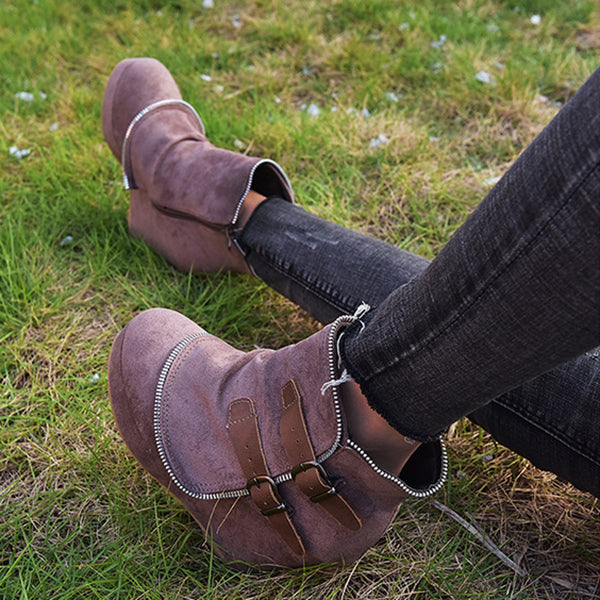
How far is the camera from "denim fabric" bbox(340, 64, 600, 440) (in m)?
0.64

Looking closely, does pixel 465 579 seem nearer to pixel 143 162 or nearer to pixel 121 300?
pixel 121 300

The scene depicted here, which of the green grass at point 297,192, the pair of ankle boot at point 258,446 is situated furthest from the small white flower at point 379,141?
the pair of ankle boot at point 258,446

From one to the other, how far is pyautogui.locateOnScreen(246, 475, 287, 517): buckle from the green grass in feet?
0.59

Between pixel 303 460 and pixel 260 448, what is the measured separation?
→ 0.27ft

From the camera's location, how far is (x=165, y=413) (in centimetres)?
113

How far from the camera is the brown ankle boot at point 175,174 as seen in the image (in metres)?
1.53

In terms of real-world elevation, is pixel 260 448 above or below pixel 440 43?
below

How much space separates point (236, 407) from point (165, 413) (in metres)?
0.17

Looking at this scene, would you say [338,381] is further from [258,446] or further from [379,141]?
[379,141]

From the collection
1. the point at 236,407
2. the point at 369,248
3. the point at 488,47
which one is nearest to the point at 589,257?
the point at 236,407

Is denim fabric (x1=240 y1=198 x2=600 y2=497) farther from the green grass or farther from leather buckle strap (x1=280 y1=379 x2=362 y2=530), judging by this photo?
leather buckle strap (x1=280 y1=379 x2=362 y2=530)

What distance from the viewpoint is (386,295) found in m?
1.25

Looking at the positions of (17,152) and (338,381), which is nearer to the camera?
(338,381)

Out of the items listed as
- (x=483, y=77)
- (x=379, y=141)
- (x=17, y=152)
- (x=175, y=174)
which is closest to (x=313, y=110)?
(x=379, y=141)
